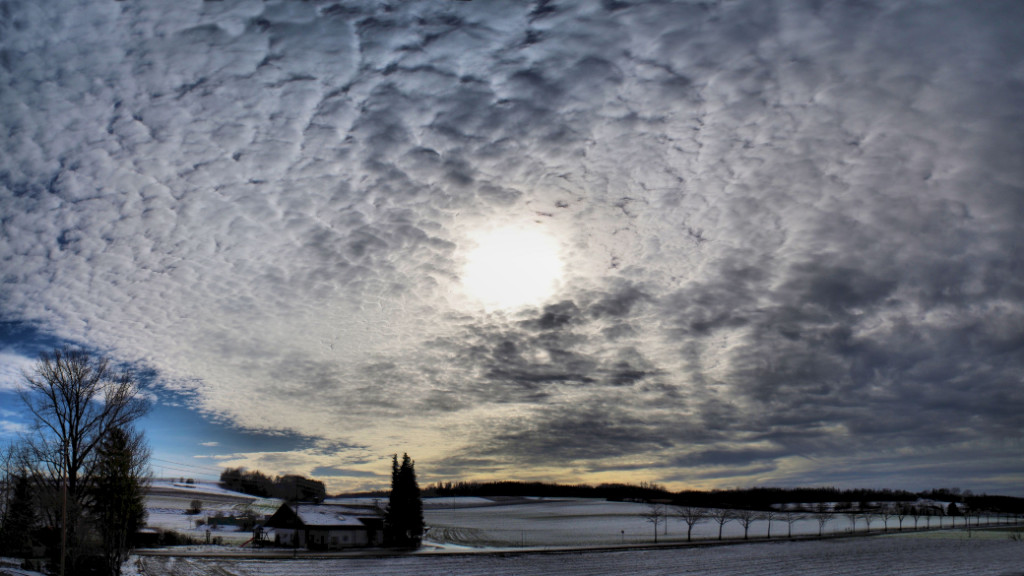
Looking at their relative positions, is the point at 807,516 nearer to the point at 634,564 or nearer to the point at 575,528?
the point at 575,528

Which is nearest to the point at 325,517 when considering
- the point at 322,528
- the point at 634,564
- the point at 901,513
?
the point at 322,528

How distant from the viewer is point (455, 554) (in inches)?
2066

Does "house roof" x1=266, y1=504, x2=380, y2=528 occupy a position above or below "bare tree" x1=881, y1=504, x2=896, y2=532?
above

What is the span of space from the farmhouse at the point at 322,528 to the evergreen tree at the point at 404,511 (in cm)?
212

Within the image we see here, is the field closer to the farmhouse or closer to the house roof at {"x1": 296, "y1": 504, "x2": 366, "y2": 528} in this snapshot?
the farmhouse

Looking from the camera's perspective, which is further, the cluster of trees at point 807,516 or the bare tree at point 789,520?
the cluster of trees at point 807,516

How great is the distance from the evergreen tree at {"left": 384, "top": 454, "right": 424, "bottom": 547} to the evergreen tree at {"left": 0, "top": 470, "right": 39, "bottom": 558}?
34.2m

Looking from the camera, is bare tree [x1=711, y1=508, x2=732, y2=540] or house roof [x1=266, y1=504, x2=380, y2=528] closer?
house roof [x1=266, y1=504, x2=380, y2=528]

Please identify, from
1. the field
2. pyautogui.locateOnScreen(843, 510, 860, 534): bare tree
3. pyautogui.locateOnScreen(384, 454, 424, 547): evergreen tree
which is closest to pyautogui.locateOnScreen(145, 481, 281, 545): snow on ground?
the field

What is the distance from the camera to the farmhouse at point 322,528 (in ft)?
222

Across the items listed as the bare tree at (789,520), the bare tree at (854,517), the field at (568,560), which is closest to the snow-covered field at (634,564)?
the field at (568,560)

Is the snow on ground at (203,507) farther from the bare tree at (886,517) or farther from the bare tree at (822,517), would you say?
the bare tree at (886,517)

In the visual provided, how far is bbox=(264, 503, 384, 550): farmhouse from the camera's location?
6762cm

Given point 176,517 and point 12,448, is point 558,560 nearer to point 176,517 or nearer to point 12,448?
point 12,448
